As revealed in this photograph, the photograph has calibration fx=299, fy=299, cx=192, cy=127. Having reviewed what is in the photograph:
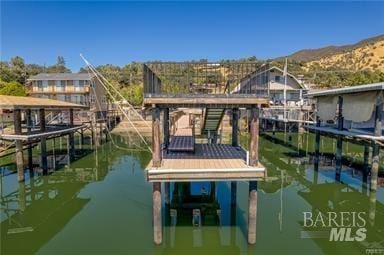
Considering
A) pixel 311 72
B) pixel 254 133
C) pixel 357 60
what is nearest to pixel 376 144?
pixel 254 133

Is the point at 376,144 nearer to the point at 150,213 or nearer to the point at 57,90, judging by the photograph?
the point at 150,213

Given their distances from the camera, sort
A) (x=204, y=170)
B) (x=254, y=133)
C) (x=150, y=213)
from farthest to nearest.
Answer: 1. (x=150, y=213)
2. (x=254, y=133)
3. (x=204, y=170)

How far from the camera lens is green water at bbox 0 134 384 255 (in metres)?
9.70

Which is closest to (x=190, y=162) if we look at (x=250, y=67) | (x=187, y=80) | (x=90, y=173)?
(x=187, y=80)


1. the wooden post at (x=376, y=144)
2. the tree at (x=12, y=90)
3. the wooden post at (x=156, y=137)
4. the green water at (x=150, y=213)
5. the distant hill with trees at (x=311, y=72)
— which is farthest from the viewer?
the distant hill with trees at (x=311, y=72)

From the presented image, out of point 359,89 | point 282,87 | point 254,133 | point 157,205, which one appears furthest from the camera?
point 282,87

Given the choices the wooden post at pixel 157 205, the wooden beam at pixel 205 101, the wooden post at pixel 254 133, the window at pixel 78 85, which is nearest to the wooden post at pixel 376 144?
the wooden post at pixel 254 133

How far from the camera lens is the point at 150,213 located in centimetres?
1243

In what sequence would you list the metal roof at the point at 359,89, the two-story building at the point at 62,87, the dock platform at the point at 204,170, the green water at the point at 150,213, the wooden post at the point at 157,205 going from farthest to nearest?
1. the two-story building at the point at 62,87
2. the metal roof at the point at 359,89
3. the green water at the point at 150,213
4. the wooden post at the point at 157,205
5. the dock platform at the point at 204,170

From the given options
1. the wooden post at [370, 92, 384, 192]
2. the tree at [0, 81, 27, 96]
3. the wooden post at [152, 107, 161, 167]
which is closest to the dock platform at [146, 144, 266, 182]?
the wooden post at [152, 107, 161, 167]

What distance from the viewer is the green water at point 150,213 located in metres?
9.70

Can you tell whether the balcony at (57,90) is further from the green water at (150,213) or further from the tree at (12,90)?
the green water at (150,213)

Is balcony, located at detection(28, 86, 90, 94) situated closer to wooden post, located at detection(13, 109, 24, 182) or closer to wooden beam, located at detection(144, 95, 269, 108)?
wooden post, located at detection(13, 109, 24, 182)

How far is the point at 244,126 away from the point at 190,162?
3171 cm
